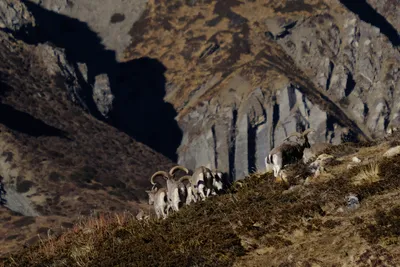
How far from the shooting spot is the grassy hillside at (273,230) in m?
14.7

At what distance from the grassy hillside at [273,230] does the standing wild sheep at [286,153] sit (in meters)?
1.71

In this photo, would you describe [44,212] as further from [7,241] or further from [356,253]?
[356,253]

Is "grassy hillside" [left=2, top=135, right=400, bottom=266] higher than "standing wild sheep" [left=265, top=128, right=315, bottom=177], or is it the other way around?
"standing wild sheep" [left=265, top=128, right=315, bottom=177]

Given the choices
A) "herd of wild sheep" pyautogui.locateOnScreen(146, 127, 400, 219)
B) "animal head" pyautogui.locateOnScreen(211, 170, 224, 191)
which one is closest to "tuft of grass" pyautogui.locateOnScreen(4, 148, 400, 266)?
"herd of wild sheep" pyautogui.locateOnScreen(146, 127, 400, 219)

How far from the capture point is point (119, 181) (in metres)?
197

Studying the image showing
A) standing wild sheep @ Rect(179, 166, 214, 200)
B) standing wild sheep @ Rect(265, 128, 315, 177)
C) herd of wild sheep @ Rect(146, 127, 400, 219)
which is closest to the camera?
standing wild sheep @ Rect(265, 128, 315, 177)

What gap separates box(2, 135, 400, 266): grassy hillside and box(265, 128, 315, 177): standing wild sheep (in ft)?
5.61

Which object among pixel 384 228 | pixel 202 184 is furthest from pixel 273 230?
pixel 202 184

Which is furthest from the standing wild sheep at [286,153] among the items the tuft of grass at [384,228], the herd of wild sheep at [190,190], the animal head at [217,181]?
the tuft of grass at [384,228]

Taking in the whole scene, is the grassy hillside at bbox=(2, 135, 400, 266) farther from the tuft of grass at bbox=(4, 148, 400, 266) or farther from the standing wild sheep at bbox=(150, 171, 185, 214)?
the standing wild sheep at bbox=(150, 171, 185, 214)

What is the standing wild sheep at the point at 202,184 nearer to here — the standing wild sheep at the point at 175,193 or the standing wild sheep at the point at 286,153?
the standing wild sheep at the point at 175,193

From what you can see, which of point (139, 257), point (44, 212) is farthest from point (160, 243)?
point (44, 212)

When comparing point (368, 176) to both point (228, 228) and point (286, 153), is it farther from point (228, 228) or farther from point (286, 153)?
point (286, 153)

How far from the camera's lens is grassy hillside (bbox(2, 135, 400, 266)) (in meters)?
14.7
